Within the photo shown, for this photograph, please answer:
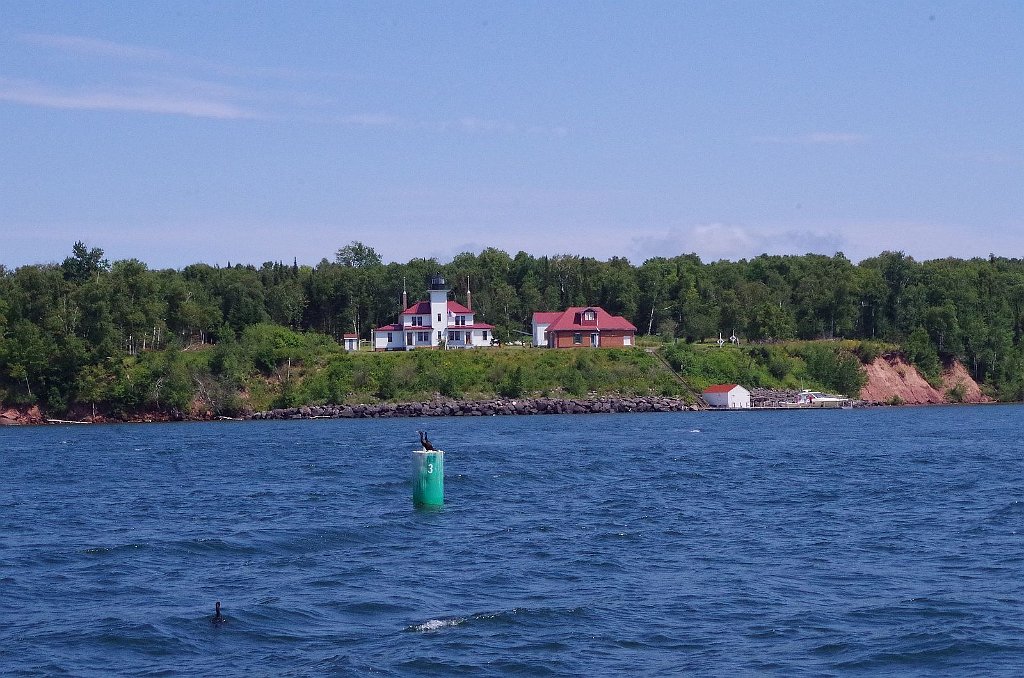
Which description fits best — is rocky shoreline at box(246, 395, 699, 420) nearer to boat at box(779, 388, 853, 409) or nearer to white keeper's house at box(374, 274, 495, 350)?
boat at box(779, 388, 853, 409)

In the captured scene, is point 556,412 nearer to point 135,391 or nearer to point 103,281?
point 135,391

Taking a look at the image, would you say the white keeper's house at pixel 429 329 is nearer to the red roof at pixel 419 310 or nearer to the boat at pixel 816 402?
the red roof at pixel 419 310

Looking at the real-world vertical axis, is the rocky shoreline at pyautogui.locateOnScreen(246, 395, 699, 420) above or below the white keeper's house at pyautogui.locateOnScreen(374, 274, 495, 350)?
below

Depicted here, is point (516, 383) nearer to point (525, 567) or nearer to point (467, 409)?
point (467, 409)

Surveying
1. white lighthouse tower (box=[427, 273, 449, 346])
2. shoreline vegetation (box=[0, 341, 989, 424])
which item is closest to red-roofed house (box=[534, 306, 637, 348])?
shoreline vegetation (box=[0, 341, 989, 424])

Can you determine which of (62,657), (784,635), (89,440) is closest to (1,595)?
(62,657)

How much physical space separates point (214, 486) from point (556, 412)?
203ft

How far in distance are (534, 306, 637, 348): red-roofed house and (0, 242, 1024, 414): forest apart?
258 inches

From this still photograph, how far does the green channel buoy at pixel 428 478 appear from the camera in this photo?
36844 mm

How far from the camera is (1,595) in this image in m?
24.9

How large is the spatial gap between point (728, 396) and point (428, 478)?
76.2 metres

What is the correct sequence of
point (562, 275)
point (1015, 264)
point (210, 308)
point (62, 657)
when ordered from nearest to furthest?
point (62, 657), point (210, 308), point (562, 275), point (1015, 264)

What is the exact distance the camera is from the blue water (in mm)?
20094

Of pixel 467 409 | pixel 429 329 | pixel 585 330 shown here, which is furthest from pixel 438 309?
pixel 467 409
